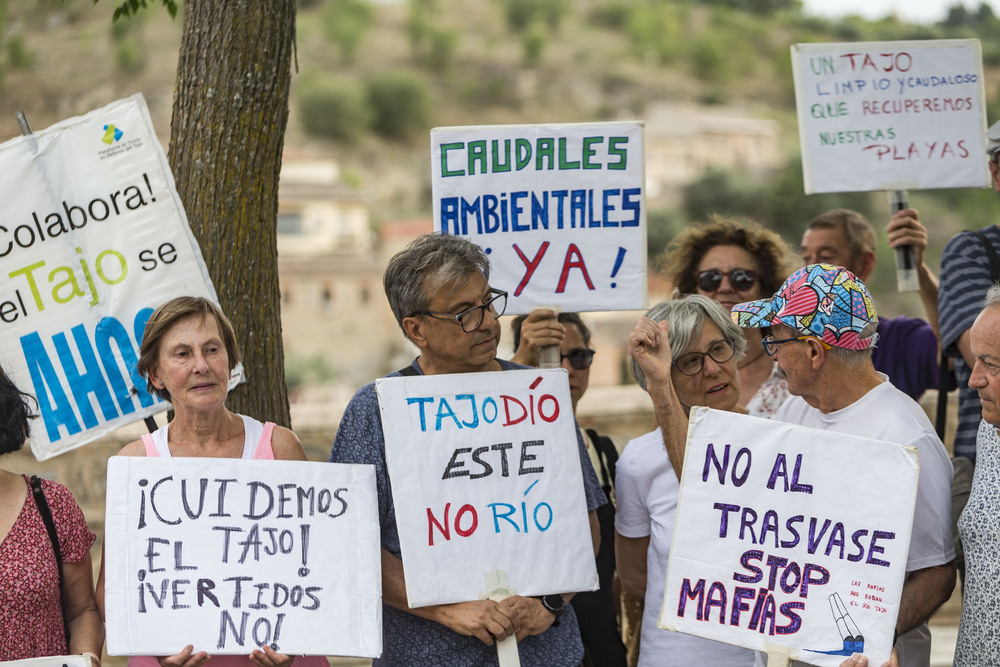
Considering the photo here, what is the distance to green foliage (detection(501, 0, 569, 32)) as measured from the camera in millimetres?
110688

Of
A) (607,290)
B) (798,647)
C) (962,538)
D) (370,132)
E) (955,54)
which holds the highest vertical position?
(370,132)

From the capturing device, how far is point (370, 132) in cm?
9369

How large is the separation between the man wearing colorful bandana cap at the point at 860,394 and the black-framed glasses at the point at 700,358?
315 millimetres

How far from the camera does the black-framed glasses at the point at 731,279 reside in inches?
A: 176

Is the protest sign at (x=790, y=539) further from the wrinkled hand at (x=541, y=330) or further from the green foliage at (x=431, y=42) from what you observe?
the green foliage at (x=431, y=42)

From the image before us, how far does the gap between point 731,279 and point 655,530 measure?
1.42 m

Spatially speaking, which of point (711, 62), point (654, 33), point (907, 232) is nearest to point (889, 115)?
point (907, 232)

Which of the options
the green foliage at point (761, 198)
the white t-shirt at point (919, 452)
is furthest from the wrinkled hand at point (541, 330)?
the green foliage at point (761, 198)

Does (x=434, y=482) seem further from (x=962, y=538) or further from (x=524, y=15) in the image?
(x=524, y=15)

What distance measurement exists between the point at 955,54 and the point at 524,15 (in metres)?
110

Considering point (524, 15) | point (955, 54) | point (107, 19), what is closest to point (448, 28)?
point (524, 15)

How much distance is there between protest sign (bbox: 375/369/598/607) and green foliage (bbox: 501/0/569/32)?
366ft

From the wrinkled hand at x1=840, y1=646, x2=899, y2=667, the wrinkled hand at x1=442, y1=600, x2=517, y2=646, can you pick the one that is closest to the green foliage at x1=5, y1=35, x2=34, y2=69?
the wrinkled hand at x1=442, y1=600, x2=517, y2=646

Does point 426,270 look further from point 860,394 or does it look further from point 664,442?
point 860,394
